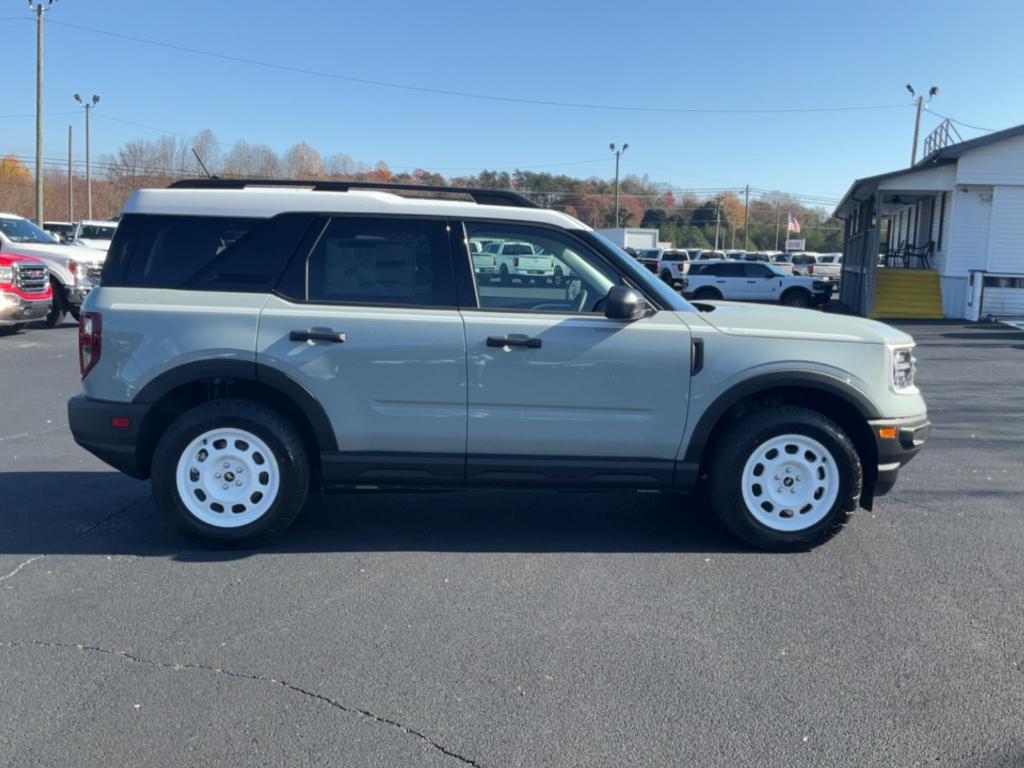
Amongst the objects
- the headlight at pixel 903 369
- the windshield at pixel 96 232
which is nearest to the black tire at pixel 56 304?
the windshield at pixel 96 232

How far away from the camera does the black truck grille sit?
51.7 ft

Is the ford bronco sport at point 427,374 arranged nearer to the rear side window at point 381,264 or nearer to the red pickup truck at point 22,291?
the rear side window at point 381,264

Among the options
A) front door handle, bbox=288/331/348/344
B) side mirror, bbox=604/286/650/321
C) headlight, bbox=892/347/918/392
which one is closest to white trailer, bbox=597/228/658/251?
headlight, bbox=892/347/918/392

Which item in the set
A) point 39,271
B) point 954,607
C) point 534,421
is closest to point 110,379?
point 534,421

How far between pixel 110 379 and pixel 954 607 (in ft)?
14.9

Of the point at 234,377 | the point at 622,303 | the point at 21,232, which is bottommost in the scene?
the point at 234,377

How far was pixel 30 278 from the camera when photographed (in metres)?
16.1

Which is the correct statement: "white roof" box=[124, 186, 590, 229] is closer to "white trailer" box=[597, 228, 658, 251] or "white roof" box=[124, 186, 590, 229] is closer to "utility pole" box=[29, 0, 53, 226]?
"utility pole" box=[29, 0, 53, 226]

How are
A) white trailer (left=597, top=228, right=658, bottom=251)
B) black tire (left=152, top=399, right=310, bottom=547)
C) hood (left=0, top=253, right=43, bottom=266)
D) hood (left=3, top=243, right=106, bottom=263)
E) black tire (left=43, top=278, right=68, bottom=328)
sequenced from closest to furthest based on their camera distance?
1. black tire (left=152, top=399, right=310, bottom=547)
2. hood (left=0, top=253, right=43, bottom=266)
3. hood (left=3, top=243, right=106, bottom=263)
4. black tire (left=43, top=278, right=68, bottom=328)
5. white trailer (left=597, top=228, right=658, bottom=251)

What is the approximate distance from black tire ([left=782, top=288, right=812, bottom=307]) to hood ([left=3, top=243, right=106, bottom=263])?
19.0m

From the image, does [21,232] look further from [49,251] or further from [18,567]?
[18,567]

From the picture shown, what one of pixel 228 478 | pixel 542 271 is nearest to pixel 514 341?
pixel 542 271

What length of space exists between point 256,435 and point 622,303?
6.99 feet

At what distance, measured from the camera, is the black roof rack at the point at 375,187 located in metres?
5.61
